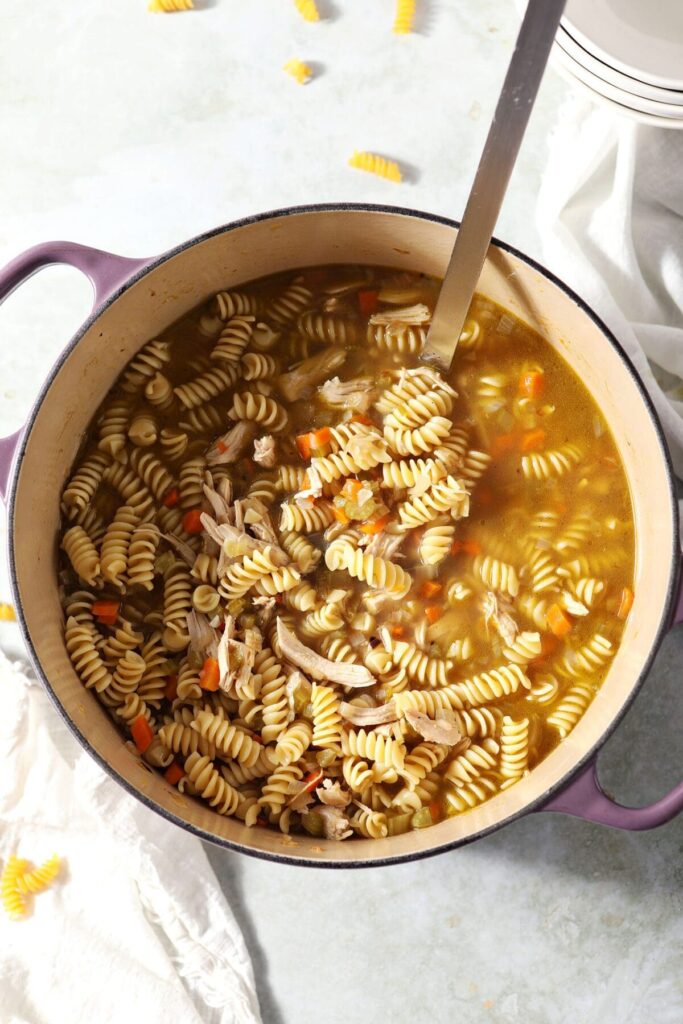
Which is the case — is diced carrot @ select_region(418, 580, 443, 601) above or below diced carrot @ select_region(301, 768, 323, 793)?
above

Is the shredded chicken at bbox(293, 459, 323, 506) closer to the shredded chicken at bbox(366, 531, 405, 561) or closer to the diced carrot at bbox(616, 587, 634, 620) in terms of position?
the shredded chicken at bbox(366, 531, 405, 561)

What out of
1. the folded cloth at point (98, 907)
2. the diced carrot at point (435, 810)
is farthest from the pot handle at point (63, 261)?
the diced carrot at point (435, 810)

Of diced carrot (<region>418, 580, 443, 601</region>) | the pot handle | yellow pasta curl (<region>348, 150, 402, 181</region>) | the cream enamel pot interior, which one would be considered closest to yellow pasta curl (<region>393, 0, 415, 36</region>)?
yellow pasta curl (<region>348, 150, 402, 181</region>)

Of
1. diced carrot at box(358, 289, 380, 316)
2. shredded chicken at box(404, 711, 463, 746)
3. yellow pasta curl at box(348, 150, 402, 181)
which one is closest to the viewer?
shredded chicken at box(404, 711, 463, 746)

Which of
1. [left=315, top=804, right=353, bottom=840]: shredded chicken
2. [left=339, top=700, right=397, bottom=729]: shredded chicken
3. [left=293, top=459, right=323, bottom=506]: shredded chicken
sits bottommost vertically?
[left=315, top=804, right=353, bottom=840]: shredded chicken

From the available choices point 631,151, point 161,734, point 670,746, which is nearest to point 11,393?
point 161,734

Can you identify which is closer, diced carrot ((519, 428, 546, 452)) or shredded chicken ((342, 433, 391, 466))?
shredded chicken ((342, 433, 391, 466))
